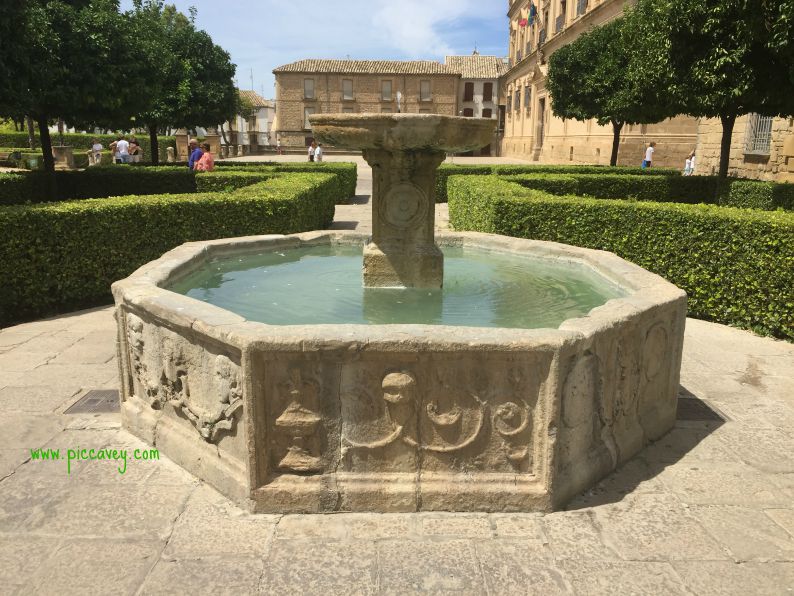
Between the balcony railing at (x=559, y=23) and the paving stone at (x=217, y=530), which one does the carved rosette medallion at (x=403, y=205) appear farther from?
the balcony railing at (x=559, y=23)

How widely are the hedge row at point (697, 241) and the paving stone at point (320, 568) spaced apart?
4849 mm

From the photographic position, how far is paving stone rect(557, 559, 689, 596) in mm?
2395

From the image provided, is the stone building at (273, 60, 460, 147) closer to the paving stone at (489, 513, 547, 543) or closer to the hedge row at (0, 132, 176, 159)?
the hedge row at (0, 132, 176, 159)

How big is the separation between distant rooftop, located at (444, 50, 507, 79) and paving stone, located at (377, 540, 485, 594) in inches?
2214

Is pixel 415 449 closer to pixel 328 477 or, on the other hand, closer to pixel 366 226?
pixel 328 477

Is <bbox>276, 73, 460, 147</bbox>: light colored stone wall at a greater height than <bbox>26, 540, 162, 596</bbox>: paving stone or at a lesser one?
greater

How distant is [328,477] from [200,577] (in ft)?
2.31

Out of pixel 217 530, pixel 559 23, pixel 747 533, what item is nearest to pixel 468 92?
pixel 559 23

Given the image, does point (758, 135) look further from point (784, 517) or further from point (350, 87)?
point (350, 87)

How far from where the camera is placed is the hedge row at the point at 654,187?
11.1 meters

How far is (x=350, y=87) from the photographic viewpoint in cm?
Answer: 5394

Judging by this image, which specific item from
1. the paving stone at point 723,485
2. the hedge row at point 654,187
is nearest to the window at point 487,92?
the hedge row at point 654,187

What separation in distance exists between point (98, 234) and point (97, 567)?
486 cm

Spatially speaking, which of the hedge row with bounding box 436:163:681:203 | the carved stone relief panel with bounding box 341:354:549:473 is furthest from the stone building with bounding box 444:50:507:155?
the carved stone relief panel with bounding box 341:354:549:473
